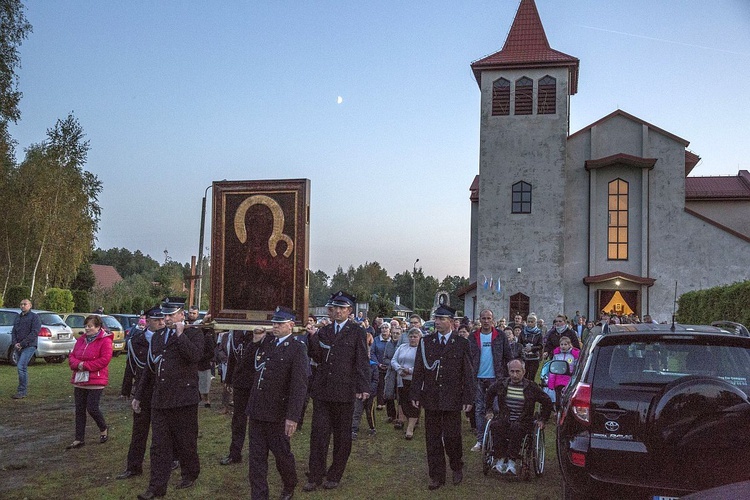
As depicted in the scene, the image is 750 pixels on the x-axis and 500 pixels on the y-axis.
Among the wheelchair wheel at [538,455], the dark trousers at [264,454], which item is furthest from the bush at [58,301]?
the wheelchair wheel at [538,455]

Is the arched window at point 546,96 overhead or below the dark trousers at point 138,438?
overhead

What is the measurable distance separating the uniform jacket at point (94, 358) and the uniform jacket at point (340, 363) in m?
3.29

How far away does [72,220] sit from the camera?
43969 millimetres

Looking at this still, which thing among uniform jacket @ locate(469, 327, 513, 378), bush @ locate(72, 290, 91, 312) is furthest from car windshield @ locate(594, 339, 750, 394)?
bush @ locate(72, 290, 91, 312)

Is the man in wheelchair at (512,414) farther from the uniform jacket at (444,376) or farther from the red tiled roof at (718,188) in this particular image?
the red tiled roof at (718,188)

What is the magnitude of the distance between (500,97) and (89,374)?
101 ft

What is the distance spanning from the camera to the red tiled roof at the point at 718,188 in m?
40.1

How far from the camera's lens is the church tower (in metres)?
35.2

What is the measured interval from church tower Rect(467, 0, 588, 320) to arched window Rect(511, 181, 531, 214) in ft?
0.17

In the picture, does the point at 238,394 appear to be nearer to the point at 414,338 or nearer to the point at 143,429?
the point at 143,429

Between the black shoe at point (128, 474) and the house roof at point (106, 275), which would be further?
the house roof at point (106, 275)

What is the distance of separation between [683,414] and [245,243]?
21.2 ft

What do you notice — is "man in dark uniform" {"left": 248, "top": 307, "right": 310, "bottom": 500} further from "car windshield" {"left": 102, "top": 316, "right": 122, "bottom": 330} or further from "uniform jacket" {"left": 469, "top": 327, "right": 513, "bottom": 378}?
"car windshield" {"left": 102, "top": 316, "right": 122, "bottom": 330}

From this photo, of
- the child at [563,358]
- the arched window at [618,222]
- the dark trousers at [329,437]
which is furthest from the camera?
the arched window at [618,222]
